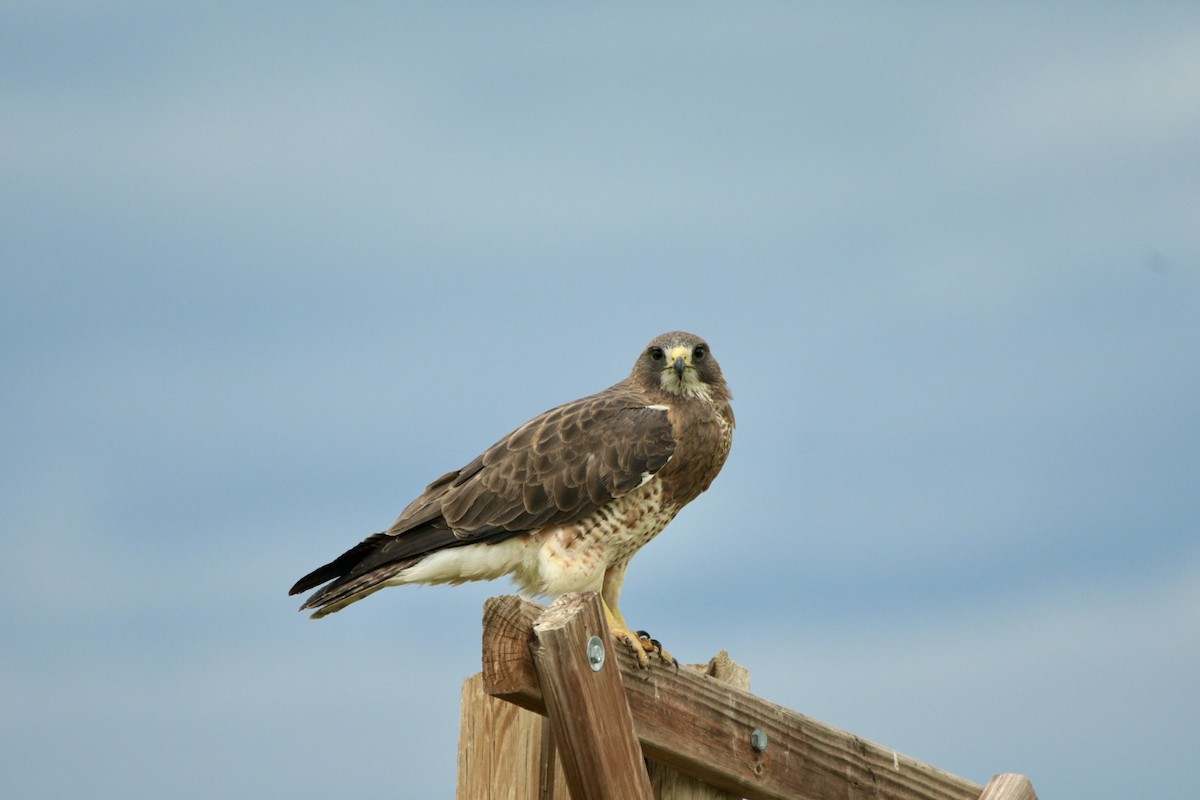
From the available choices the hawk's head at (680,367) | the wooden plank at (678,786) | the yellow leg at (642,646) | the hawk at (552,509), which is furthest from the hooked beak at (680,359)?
the wooden plank at (678,786)

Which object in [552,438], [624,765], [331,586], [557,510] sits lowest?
[624,765]

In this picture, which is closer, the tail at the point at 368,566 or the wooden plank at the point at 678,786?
the wooden plank at the point at 678,786

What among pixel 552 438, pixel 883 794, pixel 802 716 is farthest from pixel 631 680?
pixel 552 438

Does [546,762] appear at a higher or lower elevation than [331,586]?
lower

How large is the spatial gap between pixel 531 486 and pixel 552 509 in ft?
0.51

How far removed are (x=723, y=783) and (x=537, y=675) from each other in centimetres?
100

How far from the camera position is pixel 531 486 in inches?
242

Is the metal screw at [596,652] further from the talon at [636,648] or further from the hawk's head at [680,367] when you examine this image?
the hawk's head at [680,367]

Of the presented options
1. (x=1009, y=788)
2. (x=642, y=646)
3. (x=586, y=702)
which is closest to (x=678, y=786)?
(x=642, y=646)

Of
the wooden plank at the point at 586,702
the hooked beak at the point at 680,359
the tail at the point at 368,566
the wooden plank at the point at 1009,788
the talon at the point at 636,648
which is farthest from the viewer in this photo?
the hooked beak at the point at 680,359

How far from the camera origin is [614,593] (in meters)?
6.38

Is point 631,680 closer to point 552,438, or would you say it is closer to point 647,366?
point 552,438

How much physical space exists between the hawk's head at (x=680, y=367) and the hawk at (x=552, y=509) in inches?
9.1

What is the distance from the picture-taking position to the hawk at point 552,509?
237 inches
